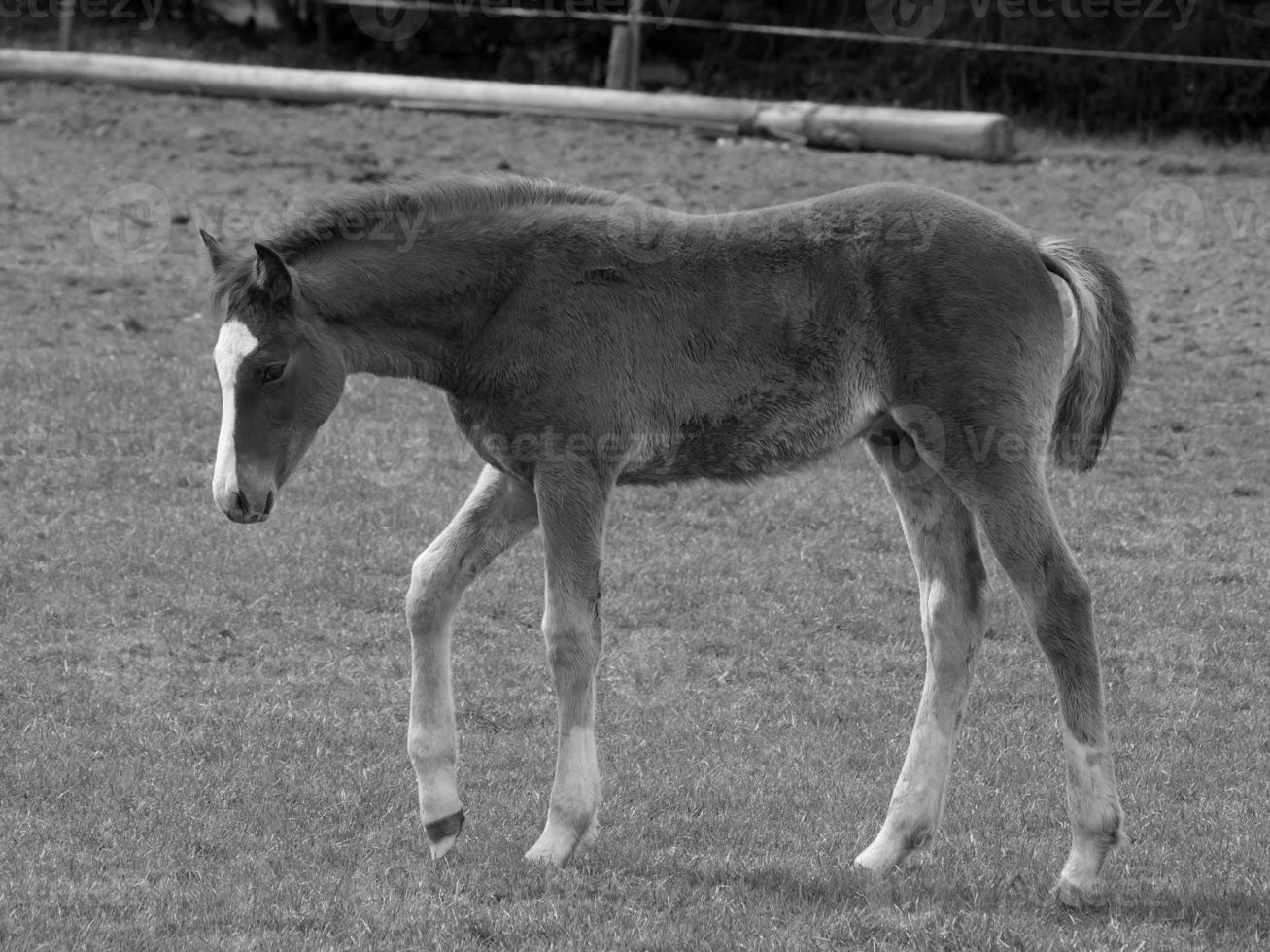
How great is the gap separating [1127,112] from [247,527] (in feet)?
42.3

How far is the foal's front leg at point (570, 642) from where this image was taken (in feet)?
16.3

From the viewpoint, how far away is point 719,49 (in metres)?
19.8

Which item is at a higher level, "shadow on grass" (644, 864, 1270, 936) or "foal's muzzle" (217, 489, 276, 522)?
"foal's muzzle" (217, 489, 276, 522)

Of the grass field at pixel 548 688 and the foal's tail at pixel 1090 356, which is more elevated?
the foal's tail at pixel 1090 356

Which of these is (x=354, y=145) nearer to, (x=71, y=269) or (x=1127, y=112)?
(x=71, y=269)

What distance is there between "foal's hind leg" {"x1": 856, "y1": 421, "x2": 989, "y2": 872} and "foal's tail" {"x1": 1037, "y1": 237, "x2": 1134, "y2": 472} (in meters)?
0.43

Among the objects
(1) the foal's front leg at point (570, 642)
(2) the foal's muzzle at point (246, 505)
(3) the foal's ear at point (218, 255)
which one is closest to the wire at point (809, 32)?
(1) the foal's front leg at point (570, 642)

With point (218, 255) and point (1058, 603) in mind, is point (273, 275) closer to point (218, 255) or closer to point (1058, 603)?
point (218, 255)

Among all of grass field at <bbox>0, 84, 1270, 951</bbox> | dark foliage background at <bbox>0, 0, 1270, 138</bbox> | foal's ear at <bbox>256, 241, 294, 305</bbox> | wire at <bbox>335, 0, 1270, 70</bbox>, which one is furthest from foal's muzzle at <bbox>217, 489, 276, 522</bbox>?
dark foliage background at <bbox>0, 0, 1270, 138</bbox>

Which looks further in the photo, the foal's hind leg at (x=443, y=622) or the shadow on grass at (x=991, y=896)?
the foal's hind leg at (x=443, y=622)

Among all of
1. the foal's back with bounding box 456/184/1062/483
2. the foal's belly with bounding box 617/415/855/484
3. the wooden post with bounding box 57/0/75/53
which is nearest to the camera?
the foal's back with bounding box 456/184/1062/483

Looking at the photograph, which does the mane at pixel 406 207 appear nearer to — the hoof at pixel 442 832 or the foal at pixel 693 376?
the foal at pixel 693 376

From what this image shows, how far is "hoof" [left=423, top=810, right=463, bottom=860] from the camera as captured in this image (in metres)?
5.11

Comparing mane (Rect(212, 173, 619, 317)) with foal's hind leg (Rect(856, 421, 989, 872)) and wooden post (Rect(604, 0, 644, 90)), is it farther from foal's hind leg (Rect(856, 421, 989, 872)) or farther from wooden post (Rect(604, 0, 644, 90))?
wooden post (Rect(604, 0, 644, 90))
